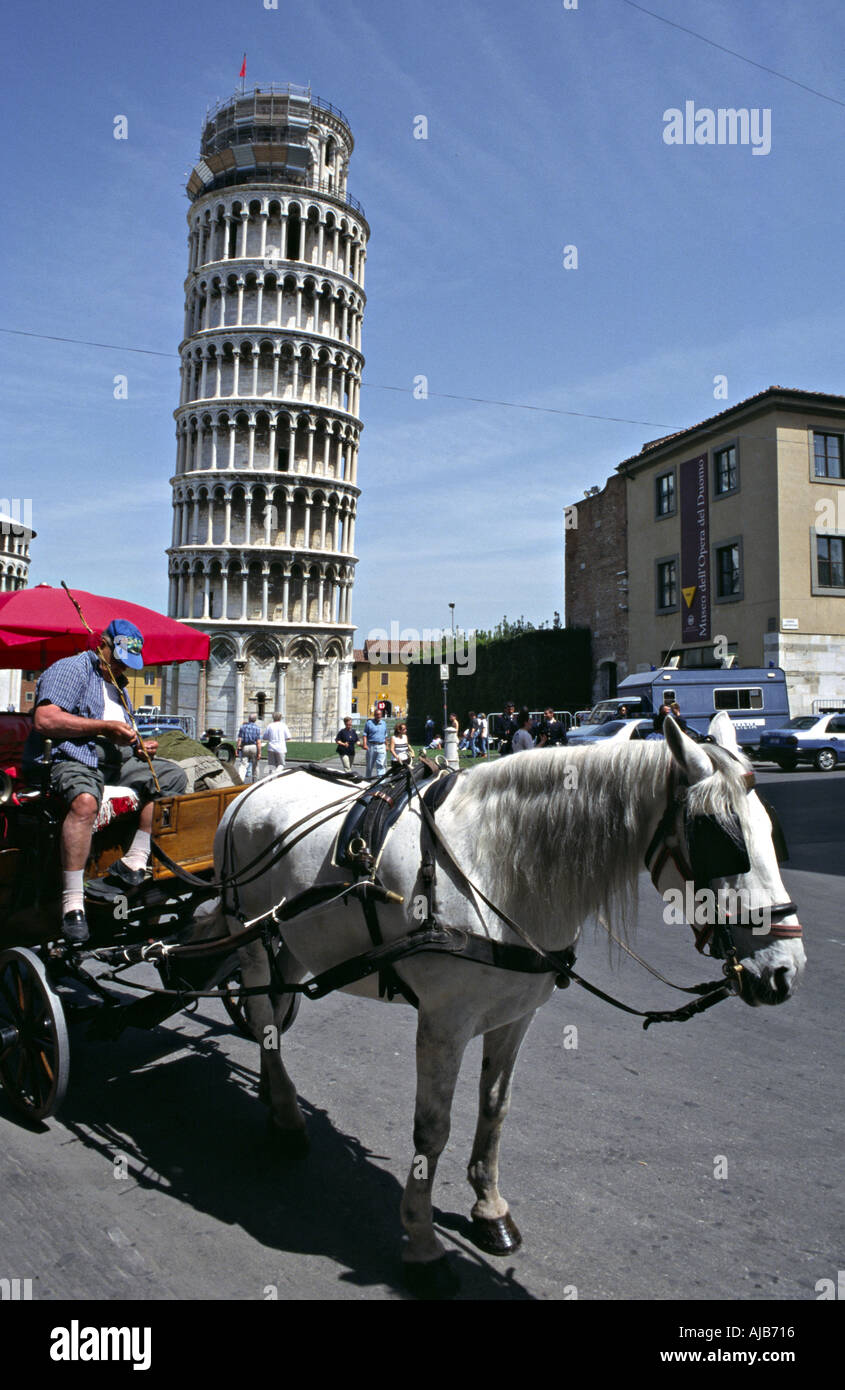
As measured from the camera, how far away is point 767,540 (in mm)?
30203

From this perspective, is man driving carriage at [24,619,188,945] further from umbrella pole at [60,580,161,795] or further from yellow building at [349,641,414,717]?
yellow building at [349,641,414,717]

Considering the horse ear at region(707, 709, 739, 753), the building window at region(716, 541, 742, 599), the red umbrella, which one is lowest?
the horse ear at region(707, 709, 739, 753)

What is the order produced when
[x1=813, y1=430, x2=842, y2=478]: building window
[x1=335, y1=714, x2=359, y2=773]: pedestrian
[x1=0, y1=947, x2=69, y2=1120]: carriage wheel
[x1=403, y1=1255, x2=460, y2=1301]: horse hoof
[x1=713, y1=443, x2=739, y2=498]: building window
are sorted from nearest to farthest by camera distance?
[x1=403, y1=1255, x2=460, y2=1301]: horse hoof < [x1=0, y1=947, x2=69, y2=1120]: carriage wheel < [x1=335, y1=714, x2=359, y2=773]: pedestrian < [x1=813, y1=430, x2=842, y2=478]: building window < [x1=713, y1=443, x2=739, y2=498]: building window

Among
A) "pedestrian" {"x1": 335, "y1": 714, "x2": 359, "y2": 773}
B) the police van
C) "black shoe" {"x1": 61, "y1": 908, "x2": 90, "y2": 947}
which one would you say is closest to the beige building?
the police van

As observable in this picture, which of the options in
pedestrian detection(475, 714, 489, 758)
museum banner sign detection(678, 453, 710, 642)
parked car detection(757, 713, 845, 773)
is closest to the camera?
parked car detection(757, 713, 845, 773)

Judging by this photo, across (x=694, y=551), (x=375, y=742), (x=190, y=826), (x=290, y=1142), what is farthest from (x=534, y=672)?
(x=290, y=1142)

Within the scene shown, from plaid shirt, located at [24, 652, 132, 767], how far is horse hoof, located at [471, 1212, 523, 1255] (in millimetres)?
3071

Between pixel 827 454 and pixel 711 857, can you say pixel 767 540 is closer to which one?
pixel 827 454

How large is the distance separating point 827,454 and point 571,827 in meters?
32.5

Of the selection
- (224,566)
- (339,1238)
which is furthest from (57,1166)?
(224,566)

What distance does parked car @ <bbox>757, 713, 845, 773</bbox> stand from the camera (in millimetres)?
26000

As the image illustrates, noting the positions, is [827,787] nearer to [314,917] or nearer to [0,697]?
[314,917]

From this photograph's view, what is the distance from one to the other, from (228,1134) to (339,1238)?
3.53 ft
